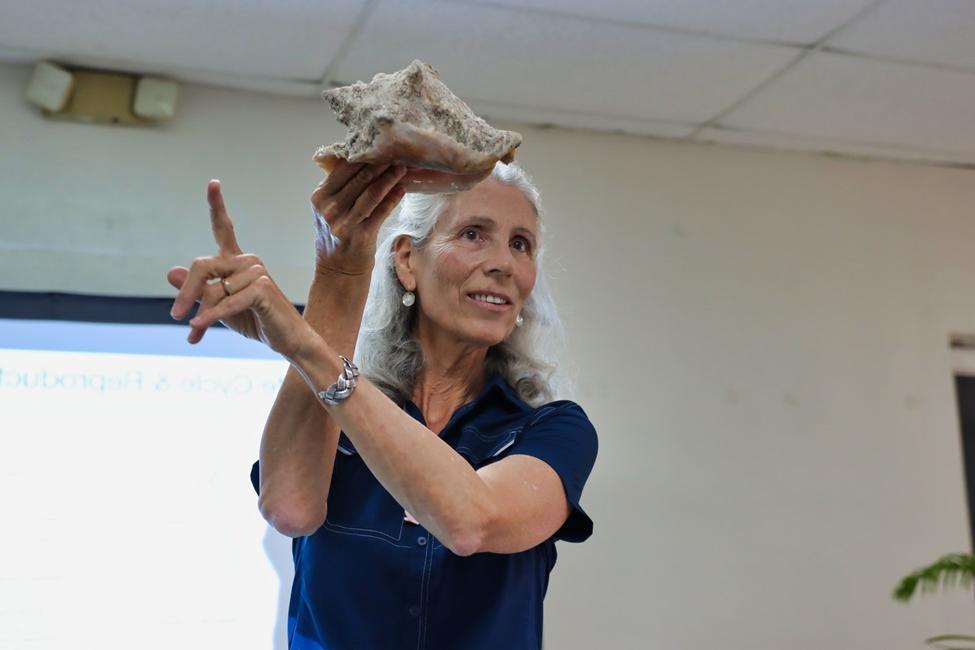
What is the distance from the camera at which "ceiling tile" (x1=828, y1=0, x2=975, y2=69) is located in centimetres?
255

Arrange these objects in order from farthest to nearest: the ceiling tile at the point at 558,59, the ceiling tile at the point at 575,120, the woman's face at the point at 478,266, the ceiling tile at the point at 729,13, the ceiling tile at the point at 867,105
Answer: the ceiling tile at the point at 575,120, the ceiling tile at the point at 867,105, the ceiling tile at the point at 558,59, the ceiling tile at the point at 729,13, the woman's face at the point at 478,266

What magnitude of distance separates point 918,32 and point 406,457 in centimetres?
214

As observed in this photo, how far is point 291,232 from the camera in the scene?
9.93 feet

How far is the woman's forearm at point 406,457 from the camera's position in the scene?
3.66 ft

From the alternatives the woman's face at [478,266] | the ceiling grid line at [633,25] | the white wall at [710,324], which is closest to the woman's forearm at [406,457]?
the woman's face at [478,266]

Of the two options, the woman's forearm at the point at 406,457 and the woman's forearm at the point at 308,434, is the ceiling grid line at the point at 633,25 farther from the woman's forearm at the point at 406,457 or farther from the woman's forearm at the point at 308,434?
the woman's forearm at the point at 406,457

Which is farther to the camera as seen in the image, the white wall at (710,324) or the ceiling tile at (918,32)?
A: the white wall at (710,324)

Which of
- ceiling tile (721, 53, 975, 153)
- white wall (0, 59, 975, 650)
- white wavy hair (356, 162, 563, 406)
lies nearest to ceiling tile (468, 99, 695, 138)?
white wall (0, 59, 975, 650)

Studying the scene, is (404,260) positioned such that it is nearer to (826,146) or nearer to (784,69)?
(784,69)

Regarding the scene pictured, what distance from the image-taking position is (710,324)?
11.1ft

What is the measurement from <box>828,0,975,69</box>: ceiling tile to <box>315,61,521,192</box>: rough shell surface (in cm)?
170

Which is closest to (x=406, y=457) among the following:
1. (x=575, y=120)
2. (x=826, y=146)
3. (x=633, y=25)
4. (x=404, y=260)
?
(x=404, y=260)

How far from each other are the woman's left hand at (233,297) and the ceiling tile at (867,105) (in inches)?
83.8

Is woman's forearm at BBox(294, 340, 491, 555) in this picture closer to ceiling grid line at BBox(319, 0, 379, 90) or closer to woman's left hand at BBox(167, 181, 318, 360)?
woman's left hand at BBox(167, 181, 318, 360)
